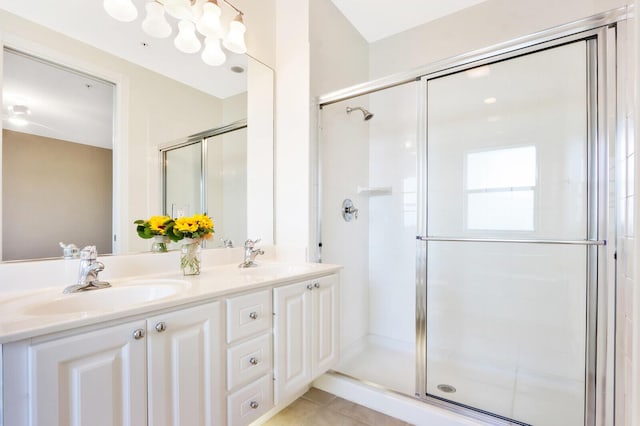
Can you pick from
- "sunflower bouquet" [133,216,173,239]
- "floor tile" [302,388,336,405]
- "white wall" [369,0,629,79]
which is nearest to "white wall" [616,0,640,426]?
"white wall" [369,0,629,79]

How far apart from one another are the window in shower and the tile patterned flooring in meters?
1.39

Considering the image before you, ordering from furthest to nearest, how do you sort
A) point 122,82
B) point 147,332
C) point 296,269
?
point 296,269
point 122,82
point 147,332

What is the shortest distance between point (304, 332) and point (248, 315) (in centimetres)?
37

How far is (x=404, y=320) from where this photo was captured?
94.7 inches

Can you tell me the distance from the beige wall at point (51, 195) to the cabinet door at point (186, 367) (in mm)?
583

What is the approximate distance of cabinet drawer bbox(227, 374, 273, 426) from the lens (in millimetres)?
1096

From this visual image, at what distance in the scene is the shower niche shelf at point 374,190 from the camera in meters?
2.37

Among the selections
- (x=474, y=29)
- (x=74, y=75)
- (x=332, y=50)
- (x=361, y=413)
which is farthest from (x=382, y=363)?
(x=474, y=29)

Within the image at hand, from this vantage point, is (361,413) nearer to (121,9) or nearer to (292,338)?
(292,338)

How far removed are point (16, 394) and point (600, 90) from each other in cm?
242

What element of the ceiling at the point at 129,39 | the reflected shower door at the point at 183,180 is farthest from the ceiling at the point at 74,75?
the reflected shower door at the point at 183,180

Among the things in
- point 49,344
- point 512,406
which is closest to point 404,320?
point 512,406

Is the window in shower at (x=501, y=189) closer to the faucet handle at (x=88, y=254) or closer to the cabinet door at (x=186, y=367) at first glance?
the cabinet door at (x=186, y=367)

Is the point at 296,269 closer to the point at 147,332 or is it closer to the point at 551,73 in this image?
the point at 147,332
